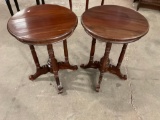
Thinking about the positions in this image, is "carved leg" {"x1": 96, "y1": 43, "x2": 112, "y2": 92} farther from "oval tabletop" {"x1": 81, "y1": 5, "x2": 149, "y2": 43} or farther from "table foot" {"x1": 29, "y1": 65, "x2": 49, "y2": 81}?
"table foot" {"x1": 29, "y1": 65, "x2": 49, "y2": 81}

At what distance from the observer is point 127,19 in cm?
123

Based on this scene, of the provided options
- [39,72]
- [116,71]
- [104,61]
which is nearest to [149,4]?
[116,71]

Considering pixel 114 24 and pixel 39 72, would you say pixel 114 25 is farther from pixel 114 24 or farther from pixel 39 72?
pixel 39 72

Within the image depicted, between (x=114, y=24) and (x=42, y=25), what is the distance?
20.6 inches

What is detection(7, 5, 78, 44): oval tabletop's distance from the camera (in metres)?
1.08

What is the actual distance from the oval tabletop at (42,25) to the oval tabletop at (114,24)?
13cm

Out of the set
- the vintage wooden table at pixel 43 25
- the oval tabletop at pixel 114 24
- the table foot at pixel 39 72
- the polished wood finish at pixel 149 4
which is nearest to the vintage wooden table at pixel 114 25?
the oval tabletop at pixel 114 24

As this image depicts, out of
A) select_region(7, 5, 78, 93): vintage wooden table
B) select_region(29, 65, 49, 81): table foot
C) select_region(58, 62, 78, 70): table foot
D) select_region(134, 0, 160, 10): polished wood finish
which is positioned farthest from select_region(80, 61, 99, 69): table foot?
select_region(134, 0, 160, 10): polished wood finish

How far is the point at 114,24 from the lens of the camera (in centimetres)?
118

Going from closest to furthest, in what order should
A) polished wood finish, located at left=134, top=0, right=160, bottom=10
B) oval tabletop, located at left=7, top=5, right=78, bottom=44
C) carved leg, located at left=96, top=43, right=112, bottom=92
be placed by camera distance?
oval tabletop, located at left=7, top=5, right=78, bottom=44
carved leg, located at left=96, top=43, right=112, bottom=92
polished wood finish, located at left=134, top=0, right=160, bottom=10

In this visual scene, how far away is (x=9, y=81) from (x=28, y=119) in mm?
494

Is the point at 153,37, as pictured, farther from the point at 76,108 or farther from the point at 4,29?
the point at 4,29

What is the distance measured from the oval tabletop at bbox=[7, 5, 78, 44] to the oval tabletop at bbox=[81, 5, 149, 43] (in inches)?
5.3

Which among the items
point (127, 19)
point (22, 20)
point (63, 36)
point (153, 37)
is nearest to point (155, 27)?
point (153, 37)
